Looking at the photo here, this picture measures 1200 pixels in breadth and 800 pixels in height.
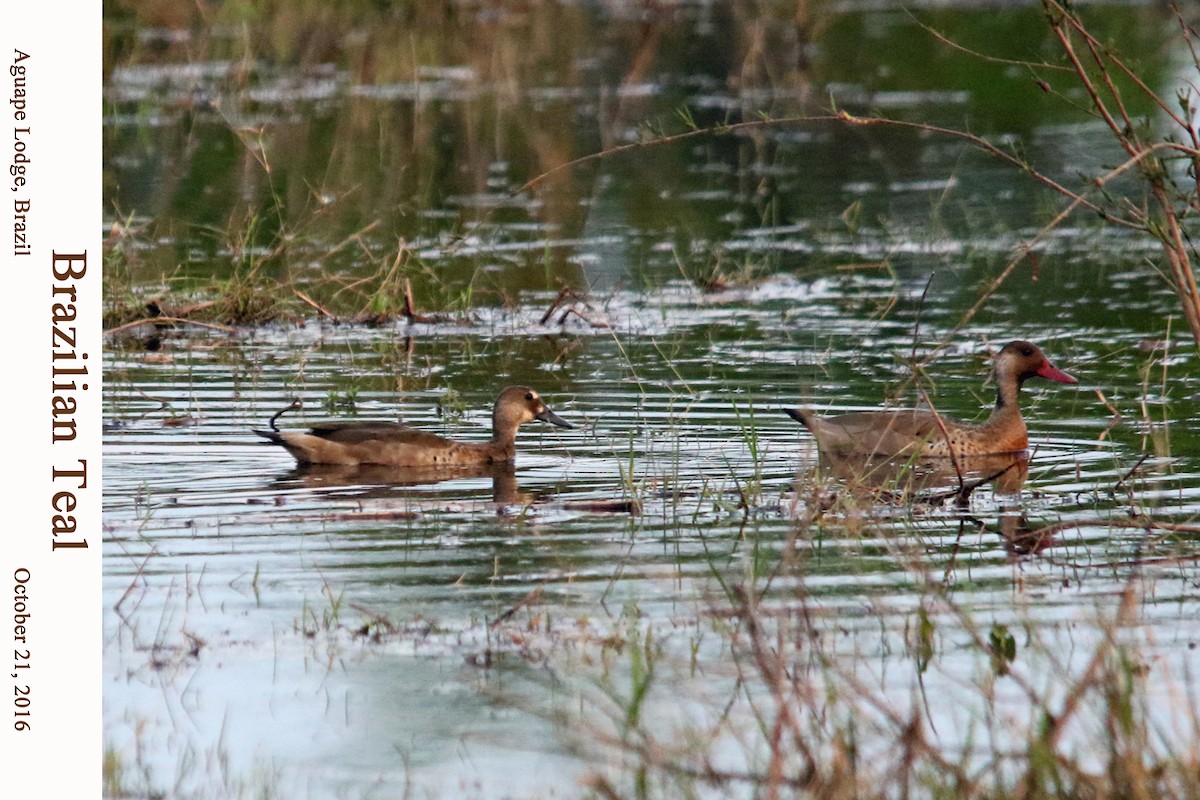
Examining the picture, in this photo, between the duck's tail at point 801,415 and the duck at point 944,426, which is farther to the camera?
the duck at point 944,426

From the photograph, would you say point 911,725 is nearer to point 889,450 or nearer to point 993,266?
point 889,450

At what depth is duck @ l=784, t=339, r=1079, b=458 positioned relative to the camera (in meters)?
10.6

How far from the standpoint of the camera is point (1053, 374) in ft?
39.0

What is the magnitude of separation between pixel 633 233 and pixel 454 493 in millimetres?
8958

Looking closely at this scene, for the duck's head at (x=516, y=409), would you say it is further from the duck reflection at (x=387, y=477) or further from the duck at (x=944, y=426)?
the duck at (x=944, y=426)

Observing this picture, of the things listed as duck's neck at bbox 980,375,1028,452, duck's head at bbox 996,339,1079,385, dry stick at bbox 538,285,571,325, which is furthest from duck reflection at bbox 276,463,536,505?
dry stick at bbox 538,285,571,325

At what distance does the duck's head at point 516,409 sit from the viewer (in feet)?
37.0

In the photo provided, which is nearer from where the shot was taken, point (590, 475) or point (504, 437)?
point (590, 475)

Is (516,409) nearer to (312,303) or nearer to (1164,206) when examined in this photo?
(312,303)

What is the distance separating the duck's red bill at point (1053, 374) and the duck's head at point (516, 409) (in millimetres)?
2778

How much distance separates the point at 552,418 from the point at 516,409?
0.72 ft

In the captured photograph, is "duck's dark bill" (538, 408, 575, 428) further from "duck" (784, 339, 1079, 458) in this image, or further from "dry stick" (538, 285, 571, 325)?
"dry stick" (538, 285, 571, 325)

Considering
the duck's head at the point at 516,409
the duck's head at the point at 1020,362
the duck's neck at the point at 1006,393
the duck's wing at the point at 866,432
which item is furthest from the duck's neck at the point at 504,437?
the duck's head at the point at 1020,362

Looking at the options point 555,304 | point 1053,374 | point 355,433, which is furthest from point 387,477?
point 555,304
